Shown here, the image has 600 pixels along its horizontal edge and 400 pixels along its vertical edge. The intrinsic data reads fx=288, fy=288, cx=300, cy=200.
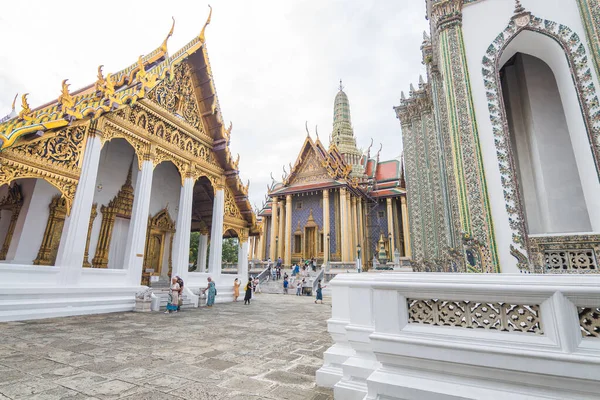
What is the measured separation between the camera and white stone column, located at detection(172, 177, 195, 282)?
810 centimetres

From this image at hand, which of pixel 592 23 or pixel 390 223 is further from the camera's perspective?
pixel 390 223

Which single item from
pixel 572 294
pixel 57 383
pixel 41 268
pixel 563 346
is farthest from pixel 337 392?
pixel 41 268

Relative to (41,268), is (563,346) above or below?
below

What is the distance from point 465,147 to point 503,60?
8.18 feet

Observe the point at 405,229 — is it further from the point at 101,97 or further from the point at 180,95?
the point at 101,97

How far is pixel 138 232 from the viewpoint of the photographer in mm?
7012

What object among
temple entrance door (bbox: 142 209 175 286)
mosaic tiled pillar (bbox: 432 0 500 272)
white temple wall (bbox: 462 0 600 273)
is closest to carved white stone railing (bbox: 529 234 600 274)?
white temple wall (bbox: 462 0 600 273)

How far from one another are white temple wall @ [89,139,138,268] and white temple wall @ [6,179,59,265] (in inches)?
44.3

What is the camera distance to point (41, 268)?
5.30 metres

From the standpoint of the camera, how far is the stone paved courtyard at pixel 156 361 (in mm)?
2127

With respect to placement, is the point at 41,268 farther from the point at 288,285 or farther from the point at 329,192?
the point at 329,192

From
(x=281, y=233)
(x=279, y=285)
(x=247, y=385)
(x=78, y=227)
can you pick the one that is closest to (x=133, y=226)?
(x=78, y=227)

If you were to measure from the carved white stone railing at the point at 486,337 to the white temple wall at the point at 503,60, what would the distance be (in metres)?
4.34

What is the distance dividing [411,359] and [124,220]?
9.62m
